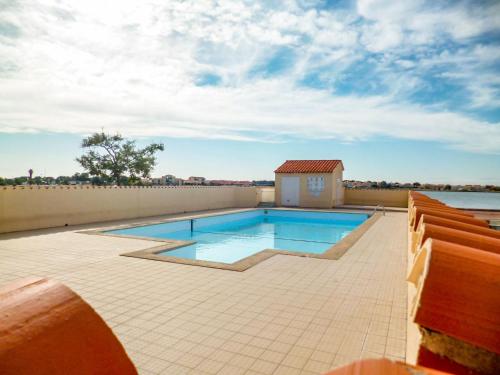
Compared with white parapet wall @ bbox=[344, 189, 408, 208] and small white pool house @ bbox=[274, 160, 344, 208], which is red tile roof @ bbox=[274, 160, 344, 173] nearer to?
small white pool house @ bbox=[274, 160, 344, 208]

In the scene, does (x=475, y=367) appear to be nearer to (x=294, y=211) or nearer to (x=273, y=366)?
(x=273, y=366)

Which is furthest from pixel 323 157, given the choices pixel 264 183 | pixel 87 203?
pixel 87 203

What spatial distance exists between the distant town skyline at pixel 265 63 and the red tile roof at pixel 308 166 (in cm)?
280

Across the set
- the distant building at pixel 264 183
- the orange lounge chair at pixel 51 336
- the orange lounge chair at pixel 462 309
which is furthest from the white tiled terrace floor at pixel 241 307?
the distant building at pixel 264 183

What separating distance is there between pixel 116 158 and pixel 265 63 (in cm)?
1992

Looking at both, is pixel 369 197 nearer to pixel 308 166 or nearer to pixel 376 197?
pixel 376 197

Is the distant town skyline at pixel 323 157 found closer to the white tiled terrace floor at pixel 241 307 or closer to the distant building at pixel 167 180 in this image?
the distant building at pixel 167 180

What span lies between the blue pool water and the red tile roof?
401 centimetres

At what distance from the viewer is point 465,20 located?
7.72 metres

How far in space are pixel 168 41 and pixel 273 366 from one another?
10.7 meters

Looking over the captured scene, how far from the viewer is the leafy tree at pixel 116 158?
90.2 ft

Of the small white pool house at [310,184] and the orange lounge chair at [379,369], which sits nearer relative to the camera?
the orange lounge chair at [379,369]

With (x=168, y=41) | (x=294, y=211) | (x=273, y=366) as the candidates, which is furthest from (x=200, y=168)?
(x=273, y=366)

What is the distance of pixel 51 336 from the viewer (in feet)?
3.52
